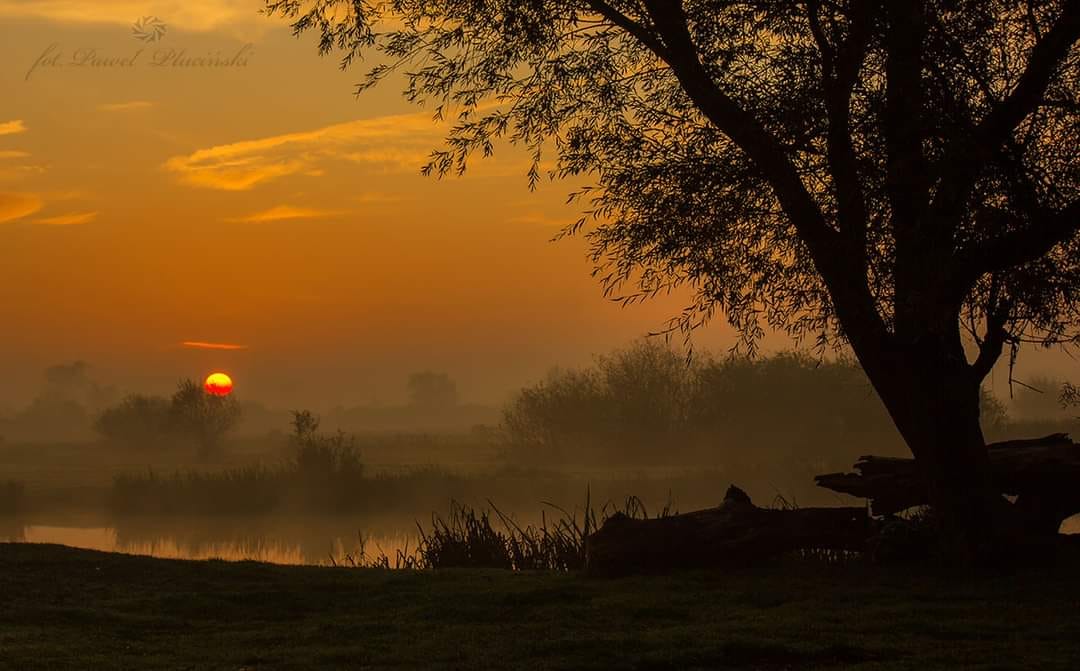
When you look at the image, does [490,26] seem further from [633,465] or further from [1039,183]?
[633,465]

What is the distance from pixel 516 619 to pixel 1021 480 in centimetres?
725

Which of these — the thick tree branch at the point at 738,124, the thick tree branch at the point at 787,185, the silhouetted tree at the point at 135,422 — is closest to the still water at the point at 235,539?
the thick tree branch at the point at 787,185

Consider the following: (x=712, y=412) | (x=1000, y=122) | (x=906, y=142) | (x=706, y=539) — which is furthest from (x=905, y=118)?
(x=712, y=412)

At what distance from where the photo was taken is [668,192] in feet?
51.6

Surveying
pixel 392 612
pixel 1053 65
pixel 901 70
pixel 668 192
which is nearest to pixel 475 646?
pixel 392 612

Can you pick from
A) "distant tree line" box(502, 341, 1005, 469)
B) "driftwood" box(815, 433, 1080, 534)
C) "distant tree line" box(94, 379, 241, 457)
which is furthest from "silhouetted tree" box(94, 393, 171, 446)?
"driftwood" box(815, 433, 1080, 534)

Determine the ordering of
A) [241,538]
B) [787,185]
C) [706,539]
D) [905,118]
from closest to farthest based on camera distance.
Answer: [905,118], [787,185], [706,539], [241,538]

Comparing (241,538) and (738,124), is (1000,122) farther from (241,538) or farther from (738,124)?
(241,538)

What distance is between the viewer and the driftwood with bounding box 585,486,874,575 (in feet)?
51.9

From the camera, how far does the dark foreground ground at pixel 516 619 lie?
1094 cm

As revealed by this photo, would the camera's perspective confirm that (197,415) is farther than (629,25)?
Yes

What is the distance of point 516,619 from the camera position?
43.8ft

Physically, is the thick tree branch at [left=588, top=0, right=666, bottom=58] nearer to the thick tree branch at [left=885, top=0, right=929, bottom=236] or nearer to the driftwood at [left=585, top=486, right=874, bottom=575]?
the thick tree branch at [left=885, top=0, right=929, bottom=236]

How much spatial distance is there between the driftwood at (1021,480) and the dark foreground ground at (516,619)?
57.3 inches
